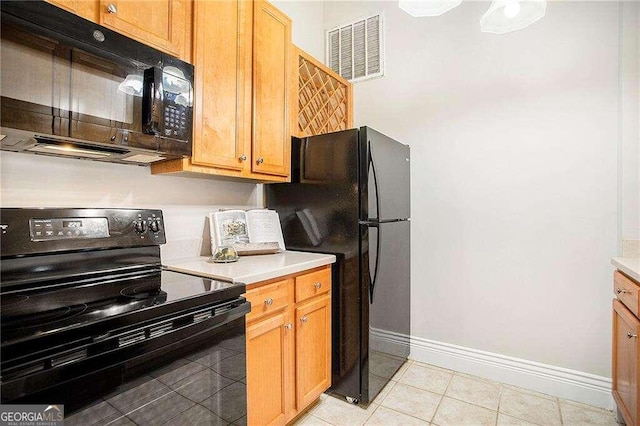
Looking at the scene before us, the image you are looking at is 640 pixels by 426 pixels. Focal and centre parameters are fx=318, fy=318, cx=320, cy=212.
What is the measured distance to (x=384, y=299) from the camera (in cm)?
209

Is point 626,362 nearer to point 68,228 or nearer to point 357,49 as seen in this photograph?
point 68,228

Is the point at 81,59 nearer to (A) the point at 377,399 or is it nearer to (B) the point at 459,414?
(A) the point at 377,399

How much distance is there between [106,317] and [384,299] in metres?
1.62

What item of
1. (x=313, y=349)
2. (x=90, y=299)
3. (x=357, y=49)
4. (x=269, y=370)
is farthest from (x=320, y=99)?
(x=90, y=299)

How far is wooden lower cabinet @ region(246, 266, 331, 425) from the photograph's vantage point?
1.42 meters

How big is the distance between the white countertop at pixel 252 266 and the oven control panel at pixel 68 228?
35cm

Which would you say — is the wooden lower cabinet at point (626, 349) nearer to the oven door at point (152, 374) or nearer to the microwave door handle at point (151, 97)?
the oven door at point (152, 374)

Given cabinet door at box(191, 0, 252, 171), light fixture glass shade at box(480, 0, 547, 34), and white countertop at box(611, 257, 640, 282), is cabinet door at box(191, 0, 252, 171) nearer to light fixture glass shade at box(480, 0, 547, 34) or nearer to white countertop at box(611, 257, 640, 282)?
light fixture glass shade at box(480, 0, 547, 34)

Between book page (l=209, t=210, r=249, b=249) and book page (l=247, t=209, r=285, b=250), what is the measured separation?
4cm

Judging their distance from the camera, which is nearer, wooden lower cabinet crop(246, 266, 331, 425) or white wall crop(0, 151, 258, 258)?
white wall crop(0, 151, 258, 258)

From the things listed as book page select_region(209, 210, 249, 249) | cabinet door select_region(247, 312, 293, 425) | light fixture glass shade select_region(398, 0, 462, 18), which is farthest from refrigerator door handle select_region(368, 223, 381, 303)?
light fixture glass shade select_region(398, 0, 462, 18)

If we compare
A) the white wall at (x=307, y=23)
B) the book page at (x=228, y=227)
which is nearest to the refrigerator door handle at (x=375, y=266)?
the book page at (x=228, y=227)

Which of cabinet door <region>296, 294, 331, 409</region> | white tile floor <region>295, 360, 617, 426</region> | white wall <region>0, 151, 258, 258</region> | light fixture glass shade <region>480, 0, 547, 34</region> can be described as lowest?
white tile floor <region>295, 360, 617, 426</region>

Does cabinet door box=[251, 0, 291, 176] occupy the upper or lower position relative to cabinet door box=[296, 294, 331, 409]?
upper
